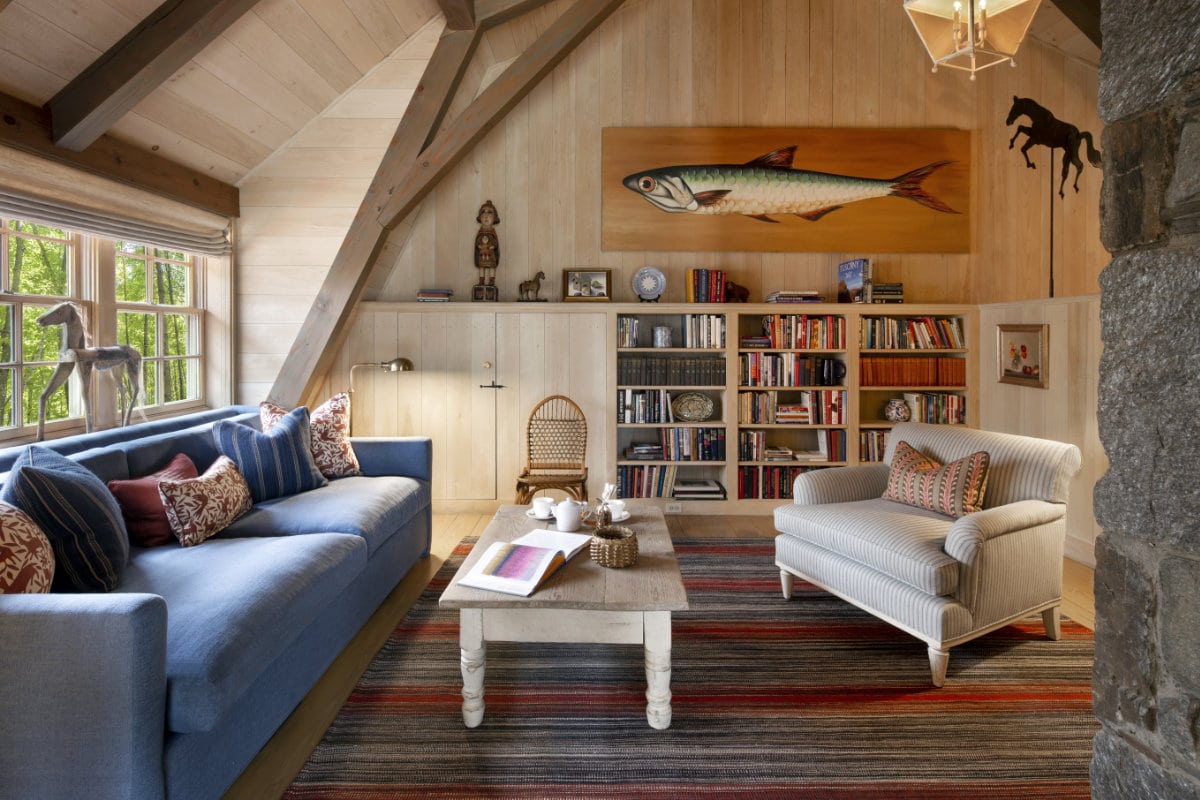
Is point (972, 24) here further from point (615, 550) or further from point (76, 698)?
point (76, 698)

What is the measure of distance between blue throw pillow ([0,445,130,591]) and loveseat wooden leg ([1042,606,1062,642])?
123 inches

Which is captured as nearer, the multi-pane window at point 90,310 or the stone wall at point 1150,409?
the stone wall at point 1150,409

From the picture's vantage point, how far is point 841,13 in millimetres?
4613

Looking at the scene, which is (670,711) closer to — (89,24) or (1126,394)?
(1126,394)

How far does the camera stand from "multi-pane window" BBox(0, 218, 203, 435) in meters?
2.76

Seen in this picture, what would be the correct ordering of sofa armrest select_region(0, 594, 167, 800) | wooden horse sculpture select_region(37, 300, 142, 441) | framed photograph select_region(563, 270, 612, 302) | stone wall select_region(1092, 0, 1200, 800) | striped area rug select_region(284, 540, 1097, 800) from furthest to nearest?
framed photograph select_region(563, 270, 612, 302), wooden horse sculpture select_region(37, 300, 142, 441), striped area rug select_region(284, 540, 1097, 800), sofa armrest select_region(0, 594, 167, 800), stone wall select_region(1092, 0, 1200, 800)

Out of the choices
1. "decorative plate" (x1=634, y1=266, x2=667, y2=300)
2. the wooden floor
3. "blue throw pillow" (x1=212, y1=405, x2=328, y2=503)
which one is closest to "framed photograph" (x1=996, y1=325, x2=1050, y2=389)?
the wooden floor

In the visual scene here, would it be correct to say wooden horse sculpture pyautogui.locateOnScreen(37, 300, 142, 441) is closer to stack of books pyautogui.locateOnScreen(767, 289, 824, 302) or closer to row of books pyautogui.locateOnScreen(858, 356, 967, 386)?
stack of books pyautogui.locateOnScreen(767, 289, 824, 302)

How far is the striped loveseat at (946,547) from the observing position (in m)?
2.26

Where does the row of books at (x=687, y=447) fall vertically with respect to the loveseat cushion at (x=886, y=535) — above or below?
above

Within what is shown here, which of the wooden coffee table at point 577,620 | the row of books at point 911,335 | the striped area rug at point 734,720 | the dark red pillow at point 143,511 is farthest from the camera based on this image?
the row of books at point 911,335

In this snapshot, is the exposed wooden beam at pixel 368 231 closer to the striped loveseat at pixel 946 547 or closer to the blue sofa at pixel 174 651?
the blue sofa at pixel 174 651

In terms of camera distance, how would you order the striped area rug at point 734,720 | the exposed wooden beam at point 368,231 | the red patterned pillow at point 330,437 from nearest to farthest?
the striped area rug at point 734,720
the red patterned pillow at point 330,437
the exposed wooden beam at point 368,231

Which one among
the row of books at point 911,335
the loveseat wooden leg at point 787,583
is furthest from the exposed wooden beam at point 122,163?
the row of books at point 911,335
